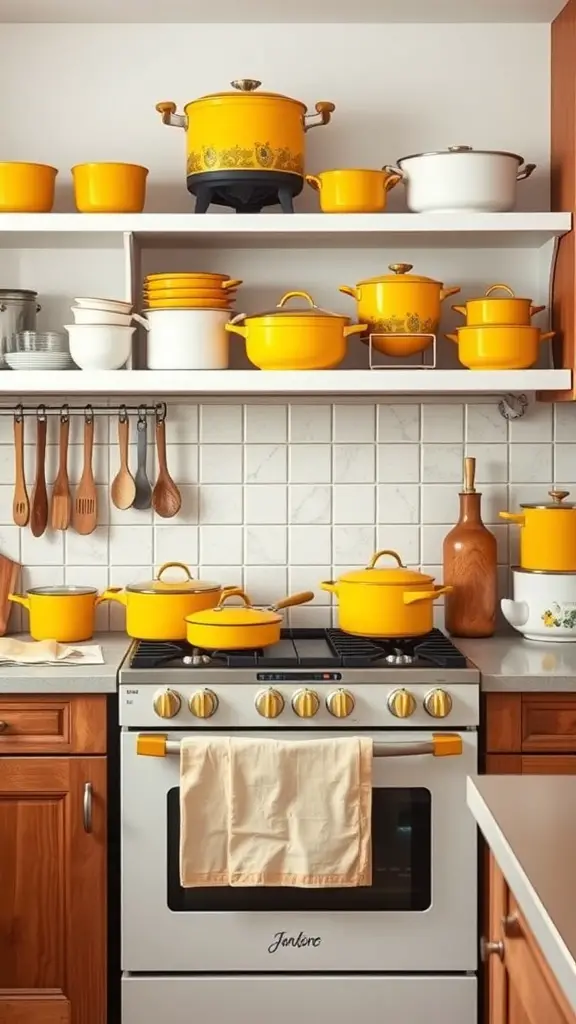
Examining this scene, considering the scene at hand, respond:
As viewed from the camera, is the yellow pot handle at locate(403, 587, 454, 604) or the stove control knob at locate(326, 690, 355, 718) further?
the yellow pot handle at locate(403, 587, 454, 604)

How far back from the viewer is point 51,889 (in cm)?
265

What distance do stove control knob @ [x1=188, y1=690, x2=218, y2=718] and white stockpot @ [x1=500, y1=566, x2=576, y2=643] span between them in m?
0.76

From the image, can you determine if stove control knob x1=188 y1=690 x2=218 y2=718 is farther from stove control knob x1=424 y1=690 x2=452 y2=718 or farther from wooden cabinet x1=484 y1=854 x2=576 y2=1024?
wooden cabinet x1=484 y1=854 x2=576 y2=1024

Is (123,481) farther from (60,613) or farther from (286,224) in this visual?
(286,224)

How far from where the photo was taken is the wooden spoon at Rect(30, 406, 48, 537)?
3141 millimetres

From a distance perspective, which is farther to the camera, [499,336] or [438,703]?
[499,336]

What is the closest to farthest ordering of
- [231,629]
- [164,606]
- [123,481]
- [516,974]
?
[516,974] → [231,629] → [164,606] → [123,481]

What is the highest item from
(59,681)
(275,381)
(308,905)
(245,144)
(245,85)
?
(245,85)

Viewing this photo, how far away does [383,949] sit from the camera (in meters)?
2.63

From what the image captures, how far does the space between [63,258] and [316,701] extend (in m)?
1.30

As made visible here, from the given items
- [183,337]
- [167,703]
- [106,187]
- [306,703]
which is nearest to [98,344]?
[183,337]

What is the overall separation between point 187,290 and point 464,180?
66cm

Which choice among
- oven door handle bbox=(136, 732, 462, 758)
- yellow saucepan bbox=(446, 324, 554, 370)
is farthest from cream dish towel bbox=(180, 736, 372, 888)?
yellow saucepan bbox=(446, 324, 554, 370)

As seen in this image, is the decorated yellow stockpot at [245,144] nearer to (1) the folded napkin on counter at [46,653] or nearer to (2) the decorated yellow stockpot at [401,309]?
(2) the decorated yellow stockpot at [401,309]
